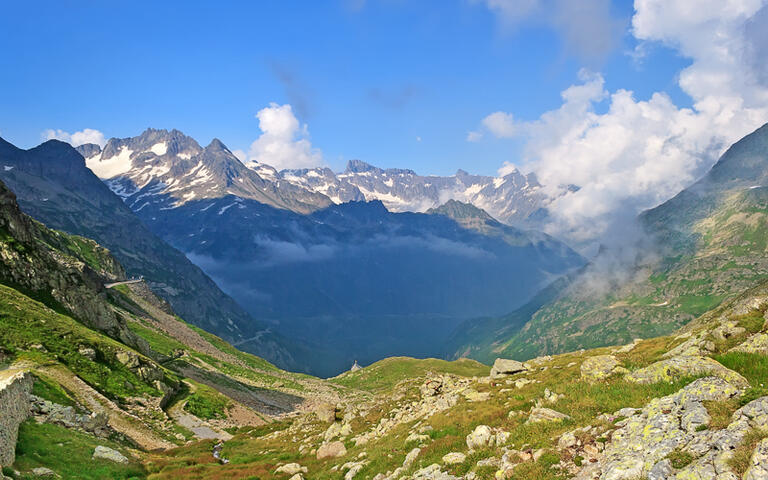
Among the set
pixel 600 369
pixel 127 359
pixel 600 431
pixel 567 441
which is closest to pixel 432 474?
pixel 567 441

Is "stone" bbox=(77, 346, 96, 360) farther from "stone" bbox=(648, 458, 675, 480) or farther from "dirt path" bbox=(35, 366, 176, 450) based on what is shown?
"stone" bbox=(648, 458, 675, 480)

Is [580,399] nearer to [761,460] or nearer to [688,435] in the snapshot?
[688,435]

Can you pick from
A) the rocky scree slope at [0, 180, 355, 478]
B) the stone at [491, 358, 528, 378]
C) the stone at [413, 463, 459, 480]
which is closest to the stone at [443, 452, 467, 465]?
the stone at [413, 463, 459, 480]

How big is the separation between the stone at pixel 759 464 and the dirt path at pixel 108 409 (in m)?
56.0

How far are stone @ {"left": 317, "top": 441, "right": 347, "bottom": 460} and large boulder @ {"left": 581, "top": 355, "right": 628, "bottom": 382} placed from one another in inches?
852

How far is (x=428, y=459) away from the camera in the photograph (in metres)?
22.5

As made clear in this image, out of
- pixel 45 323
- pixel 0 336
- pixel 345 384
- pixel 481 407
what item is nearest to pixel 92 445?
pixel 0 336

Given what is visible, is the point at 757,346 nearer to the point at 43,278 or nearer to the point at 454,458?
the point at 454,458

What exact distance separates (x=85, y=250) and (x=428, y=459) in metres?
211

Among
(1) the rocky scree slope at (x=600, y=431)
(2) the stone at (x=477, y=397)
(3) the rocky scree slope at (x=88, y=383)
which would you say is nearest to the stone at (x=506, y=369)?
(1) the rocky scree slope at (x=600, y=431)

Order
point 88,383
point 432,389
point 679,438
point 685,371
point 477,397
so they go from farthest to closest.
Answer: point 432,389, point 88,383, point 477,397, point 685,371, point 679,438

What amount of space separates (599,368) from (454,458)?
15.6 meters

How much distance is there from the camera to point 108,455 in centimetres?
3472

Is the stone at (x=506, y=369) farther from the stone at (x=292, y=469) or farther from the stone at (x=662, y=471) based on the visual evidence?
the stone at (x=662, y=471)
